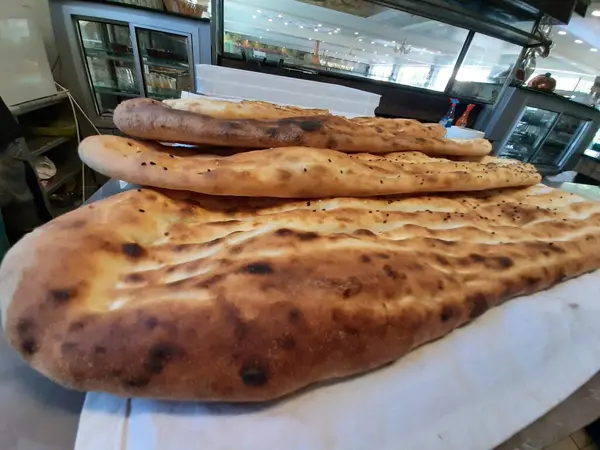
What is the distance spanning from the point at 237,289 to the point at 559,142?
6.14 meters

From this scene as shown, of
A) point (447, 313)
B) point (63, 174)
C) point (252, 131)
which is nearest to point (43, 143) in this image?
point (63, 174)

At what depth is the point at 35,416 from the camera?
406 millimetres

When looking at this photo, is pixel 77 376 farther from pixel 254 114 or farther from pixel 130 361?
pixel 254 114

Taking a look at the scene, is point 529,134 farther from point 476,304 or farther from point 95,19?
point 95,19

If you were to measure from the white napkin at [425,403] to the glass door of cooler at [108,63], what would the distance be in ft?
9.47

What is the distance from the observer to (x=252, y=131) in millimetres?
768

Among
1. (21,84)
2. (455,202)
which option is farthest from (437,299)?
(21,84)

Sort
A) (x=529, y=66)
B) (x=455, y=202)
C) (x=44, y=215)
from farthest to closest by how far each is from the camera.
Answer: (x=529, y=66)
(x=44, y=215)
(x=455, y=202)

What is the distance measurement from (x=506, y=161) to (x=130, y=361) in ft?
4.47

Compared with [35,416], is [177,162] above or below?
above

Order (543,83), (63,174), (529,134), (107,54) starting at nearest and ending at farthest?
1. (63,174)
2. (107,54)
3. (543,83)
4. (529,134)

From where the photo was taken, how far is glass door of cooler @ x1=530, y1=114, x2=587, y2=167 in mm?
4496

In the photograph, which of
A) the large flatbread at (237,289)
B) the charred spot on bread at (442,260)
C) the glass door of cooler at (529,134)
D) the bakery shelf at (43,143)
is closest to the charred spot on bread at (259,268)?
the large flatbread at (237,289)

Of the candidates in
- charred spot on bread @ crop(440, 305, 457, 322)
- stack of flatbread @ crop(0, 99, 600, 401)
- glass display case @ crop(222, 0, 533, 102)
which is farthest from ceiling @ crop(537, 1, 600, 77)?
charred spot on bread @ crop(440, 305, 457, 322)
